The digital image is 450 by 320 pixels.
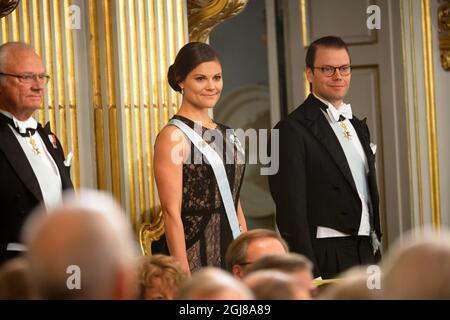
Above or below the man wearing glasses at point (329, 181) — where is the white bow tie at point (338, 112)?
above

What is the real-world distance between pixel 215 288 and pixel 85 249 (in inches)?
10.8

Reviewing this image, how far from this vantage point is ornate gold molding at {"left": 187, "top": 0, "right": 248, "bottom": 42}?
5023 millimetres

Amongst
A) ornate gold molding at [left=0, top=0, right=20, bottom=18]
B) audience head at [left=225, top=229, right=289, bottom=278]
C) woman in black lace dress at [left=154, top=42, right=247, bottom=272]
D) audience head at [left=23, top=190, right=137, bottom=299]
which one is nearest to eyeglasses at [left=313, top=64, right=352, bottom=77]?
woman in black lace dress at [left=154, top=42, right=247, bottom=272]

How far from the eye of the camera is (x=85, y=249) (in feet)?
5.24

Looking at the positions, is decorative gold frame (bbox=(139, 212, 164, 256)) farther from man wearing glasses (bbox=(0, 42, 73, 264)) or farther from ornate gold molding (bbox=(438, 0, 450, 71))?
ornate gold molding (bbox=(438, 0, 450, 71))

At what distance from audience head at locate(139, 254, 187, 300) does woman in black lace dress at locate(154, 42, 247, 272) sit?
1072 millimetres

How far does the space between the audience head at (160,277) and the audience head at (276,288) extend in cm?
94

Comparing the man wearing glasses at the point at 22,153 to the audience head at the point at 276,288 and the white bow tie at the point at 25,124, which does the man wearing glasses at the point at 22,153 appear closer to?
the white bow tie at the point at 25,124

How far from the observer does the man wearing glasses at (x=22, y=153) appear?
3811 millimetres

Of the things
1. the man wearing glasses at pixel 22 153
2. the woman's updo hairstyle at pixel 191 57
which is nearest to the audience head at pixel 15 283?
the man wearing glasses at pixel 22 153

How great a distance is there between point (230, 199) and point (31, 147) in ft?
2.29

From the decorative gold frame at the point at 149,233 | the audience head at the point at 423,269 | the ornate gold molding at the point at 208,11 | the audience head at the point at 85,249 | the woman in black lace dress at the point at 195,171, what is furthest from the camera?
the ornate gold molding at the point at 208,11
